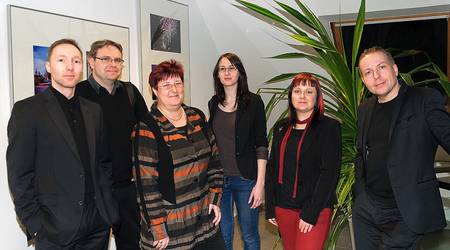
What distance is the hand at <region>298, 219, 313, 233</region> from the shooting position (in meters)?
2.20

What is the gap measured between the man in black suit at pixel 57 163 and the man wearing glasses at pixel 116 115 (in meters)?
0.34

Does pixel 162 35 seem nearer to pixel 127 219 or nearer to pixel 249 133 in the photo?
pixel 249 133

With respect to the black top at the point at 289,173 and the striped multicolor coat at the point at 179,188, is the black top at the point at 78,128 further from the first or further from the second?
the black top at the point at 289,173

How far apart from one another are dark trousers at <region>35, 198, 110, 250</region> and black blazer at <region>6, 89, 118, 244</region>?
34 mm

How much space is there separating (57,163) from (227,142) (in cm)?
99

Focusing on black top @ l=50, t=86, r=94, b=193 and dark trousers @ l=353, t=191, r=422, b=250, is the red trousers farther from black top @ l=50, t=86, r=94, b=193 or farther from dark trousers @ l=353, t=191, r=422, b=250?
black top @ l=50, t=86, r=94, b=193

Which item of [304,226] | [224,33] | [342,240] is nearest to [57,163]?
[304,226]

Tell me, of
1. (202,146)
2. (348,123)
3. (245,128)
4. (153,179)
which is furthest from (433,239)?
(153,179)

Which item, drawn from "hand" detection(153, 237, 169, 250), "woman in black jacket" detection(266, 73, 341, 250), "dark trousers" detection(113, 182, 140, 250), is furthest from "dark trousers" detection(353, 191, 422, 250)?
"dark trousers" detection(113, 182, 140, 250)

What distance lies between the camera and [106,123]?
7.83 ft

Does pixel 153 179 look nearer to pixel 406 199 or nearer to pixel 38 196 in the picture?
pixel 38 196

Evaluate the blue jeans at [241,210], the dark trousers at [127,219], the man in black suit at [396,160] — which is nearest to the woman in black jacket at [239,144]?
the blue jeans at [241,210]

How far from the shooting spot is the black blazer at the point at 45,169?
184 centimetres

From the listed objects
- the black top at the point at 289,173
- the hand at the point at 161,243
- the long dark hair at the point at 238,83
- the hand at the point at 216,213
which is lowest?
the hand at the point at 161,243
